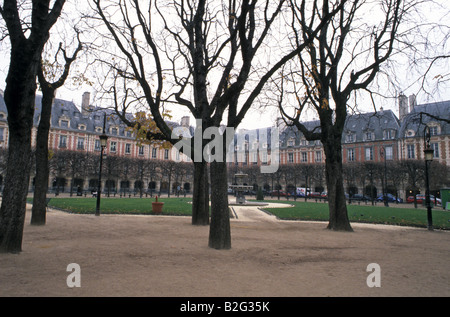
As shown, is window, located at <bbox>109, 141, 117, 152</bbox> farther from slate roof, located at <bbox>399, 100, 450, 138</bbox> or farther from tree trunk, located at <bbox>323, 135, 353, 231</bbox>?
tree trunk, located at <bbox>323, 135, 353, 231</bbox>

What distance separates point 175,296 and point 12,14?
669 cm

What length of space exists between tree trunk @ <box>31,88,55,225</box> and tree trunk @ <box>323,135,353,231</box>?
10.8 m

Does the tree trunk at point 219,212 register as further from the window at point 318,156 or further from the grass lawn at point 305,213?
the window at point 318,156

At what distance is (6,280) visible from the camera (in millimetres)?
4348

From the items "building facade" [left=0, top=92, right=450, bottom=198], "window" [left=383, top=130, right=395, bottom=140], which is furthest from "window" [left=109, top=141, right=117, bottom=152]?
"window" [left=383, top=130, right=395, bottom=140]

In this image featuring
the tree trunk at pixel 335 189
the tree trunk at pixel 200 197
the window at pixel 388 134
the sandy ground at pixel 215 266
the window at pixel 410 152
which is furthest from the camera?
the window at pixel 388 134

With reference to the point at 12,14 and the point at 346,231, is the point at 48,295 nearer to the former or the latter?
the point at 12,14

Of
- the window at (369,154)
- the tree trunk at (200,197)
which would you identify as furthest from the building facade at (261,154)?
the tree trunk at (200,197)

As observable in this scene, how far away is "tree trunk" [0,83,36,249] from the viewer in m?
6.05

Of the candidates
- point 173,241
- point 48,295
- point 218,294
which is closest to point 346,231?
point 173,241

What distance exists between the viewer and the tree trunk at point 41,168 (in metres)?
10.5

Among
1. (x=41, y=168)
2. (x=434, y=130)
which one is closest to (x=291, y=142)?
(x=434, y=130)

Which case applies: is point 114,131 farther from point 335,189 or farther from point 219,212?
point 219,212

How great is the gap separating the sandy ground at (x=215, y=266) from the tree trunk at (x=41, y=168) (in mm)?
1540
